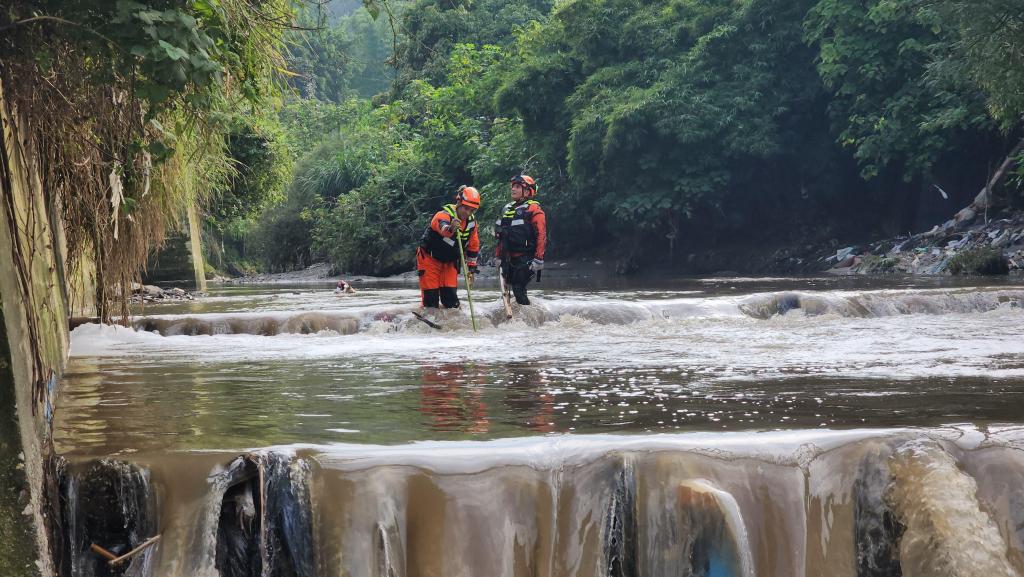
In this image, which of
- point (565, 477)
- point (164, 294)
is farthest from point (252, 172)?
point (565, 477)

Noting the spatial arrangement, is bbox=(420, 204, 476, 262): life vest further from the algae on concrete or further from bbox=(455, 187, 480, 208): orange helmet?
the algae on concrete

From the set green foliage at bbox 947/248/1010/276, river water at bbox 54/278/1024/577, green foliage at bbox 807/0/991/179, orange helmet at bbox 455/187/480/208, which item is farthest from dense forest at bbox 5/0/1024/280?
river water at bbox 54/278/1024/577

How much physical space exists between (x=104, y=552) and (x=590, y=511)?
2.12 metres

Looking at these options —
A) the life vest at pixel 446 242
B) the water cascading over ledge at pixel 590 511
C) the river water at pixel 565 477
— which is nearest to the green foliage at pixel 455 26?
the life vest at pixel 446 242

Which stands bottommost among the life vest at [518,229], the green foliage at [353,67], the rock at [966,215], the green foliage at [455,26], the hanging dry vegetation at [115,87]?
the rock at [966,215]

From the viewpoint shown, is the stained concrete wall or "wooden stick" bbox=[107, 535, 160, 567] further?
"wooden stick" bbox=[107, 535, 160, 567]

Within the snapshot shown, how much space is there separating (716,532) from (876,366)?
4.09 metres

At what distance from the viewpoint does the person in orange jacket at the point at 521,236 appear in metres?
12.5

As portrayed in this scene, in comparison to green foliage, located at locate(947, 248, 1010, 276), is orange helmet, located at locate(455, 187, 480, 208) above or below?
above

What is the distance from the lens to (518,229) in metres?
12.8

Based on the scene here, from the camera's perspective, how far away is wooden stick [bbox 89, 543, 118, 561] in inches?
181

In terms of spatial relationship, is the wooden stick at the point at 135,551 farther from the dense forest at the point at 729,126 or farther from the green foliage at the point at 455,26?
the green foliage at the point at 455,26

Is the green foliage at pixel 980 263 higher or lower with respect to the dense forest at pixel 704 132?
lower

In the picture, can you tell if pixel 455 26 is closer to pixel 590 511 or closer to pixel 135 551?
pixel 590 511
